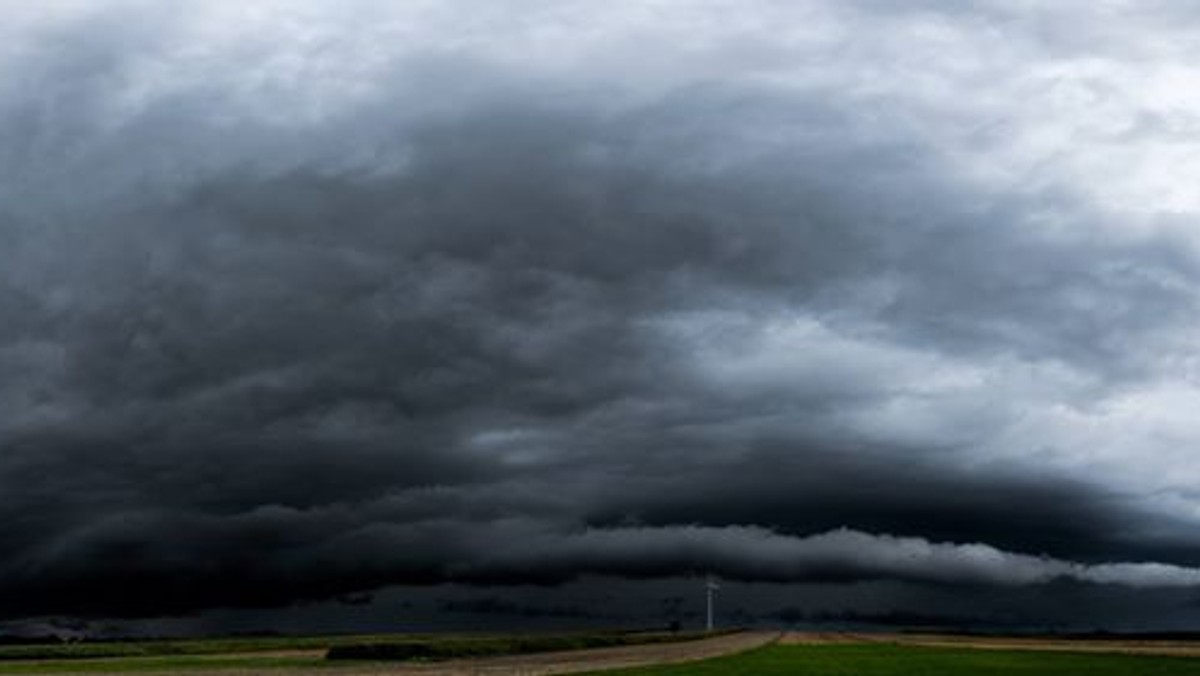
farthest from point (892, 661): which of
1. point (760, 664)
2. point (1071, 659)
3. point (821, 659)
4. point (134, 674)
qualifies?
point (134, 674)

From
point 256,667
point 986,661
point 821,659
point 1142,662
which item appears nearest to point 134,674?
point 256,667

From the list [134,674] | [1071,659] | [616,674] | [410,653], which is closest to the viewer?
[616,674]

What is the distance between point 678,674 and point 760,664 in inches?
1029

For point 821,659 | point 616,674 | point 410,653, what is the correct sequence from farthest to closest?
point 410,653, point 821,659, point 616,674

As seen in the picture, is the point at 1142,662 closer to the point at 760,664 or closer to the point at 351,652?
the point at 760,664

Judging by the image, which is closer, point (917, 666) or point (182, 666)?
point (917, 666)

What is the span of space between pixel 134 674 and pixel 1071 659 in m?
106

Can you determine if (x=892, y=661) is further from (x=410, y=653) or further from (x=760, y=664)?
(x=410, y=653)

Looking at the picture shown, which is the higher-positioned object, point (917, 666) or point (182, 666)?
point (182, 666)

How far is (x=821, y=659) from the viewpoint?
15362 centimetres

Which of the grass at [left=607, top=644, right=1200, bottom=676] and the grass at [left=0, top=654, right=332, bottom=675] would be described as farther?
the grass at [left=0, top=654, right=332, bottom=675]

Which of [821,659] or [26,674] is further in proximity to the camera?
[821,659]

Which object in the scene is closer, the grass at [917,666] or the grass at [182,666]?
the grass at [917,666]

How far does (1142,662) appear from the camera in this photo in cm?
14600
